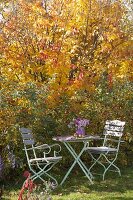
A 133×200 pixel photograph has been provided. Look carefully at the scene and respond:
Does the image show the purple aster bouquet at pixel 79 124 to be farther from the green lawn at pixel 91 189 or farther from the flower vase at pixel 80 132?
the green lawn at pixel 91 189

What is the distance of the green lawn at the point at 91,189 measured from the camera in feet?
21.5

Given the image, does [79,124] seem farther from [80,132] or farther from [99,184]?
[99,184]

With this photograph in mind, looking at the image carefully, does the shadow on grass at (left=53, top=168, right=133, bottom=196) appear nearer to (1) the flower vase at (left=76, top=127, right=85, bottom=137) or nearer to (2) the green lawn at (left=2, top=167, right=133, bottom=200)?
(2) the green lawn at (left=2, top=167, right=133, bottom=200)

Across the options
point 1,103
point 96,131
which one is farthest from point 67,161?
point 1,103

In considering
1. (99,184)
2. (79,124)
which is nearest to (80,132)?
(79,124)

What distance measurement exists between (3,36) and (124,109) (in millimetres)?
3556

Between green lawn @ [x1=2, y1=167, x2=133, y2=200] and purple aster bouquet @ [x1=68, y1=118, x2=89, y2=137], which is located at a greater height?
purple aster bouquet @ [x1=68, y1=118, x2=89, y2=137]

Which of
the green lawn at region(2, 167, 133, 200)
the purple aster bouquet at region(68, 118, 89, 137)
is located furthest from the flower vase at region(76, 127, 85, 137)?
the green lawn at region(2, 167, 133, 200)

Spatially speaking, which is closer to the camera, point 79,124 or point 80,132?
point 80,132

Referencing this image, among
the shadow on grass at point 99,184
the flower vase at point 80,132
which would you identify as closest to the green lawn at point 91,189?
the shadow on grass at point 99,184

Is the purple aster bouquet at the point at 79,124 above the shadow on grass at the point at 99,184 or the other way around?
above

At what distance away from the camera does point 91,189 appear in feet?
23.2

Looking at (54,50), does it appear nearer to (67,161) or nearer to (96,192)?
(67,161)

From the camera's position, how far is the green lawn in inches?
259
